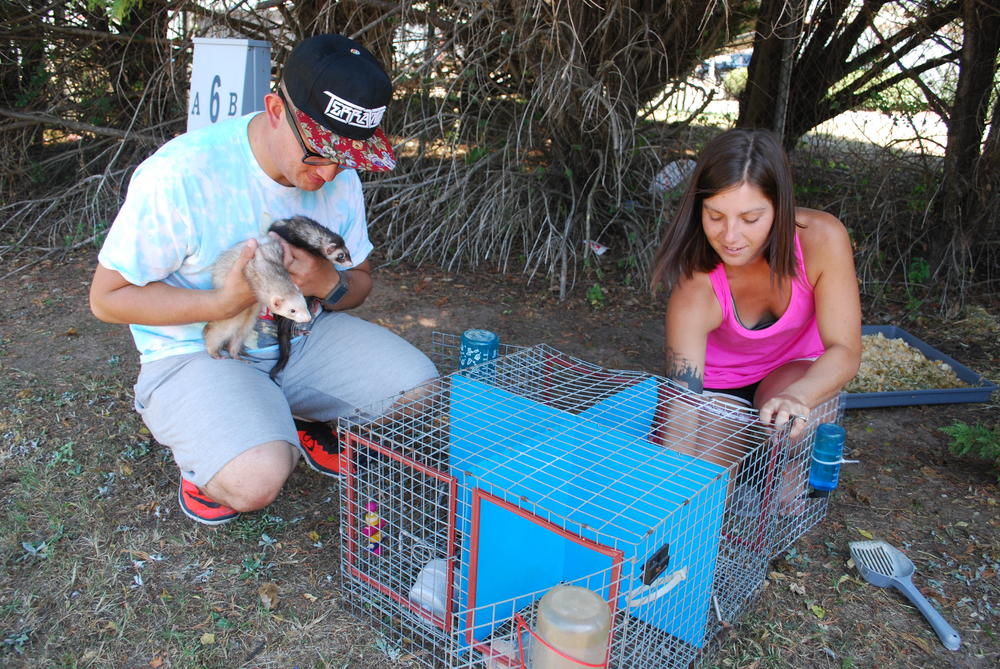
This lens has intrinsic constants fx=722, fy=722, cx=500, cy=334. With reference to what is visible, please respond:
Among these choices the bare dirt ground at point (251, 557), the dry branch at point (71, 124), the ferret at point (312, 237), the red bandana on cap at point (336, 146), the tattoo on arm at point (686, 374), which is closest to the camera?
the bare dirt ground at point (251, 557)

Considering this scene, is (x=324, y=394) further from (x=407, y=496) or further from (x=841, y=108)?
(x=841, y=108)

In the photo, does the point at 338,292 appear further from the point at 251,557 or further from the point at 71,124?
the point at 71,124

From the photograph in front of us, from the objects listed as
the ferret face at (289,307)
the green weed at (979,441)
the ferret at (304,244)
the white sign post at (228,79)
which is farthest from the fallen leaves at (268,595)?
the green weed at (979,441)

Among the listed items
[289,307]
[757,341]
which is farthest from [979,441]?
[289,307]

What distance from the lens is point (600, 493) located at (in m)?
1.71

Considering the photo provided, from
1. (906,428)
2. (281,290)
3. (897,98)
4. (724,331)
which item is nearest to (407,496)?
(281,290)

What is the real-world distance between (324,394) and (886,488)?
84.0 inches

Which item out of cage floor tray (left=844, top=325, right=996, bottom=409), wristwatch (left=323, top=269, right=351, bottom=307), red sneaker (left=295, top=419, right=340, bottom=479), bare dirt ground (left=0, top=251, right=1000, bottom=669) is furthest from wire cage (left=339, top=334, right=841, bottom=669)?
cage floor tray (left=844, top=325, right=996, bottom=409)

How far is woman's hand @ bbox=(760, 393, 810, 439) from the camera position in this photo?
202 cm

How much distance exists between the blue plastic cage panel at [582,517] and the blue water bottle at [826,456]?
0.58 metres

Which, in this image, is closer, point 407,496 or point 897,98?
point 407,496

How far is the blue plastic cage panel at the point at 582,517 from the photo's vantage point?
5.35ft

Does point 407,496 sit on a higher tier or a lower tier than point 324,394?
lower

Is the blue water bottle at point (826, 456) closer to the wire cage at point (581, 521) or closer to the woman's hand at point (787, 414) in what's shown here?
the wire cage at point (581, 521)
